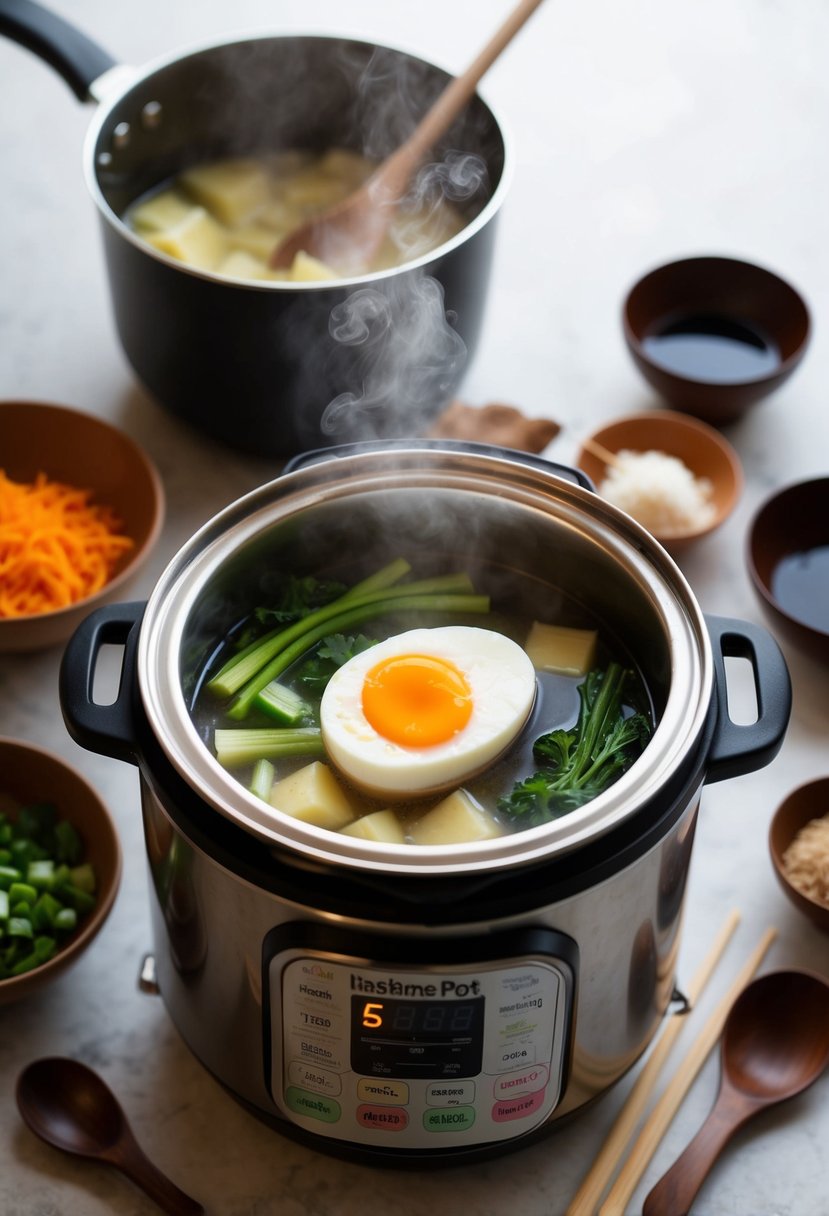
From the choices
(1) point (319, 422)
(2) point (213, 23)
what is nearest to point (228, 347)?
(1) point (319, 422)

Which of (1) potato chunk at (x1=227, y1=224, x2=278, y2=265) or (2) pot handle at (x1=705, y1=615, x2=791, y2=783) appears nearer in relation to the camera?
(2) pot handle at (x1=705, y1=615, x2=791, y2=783)

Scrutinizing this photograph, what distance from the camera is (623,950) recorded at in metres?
1.52

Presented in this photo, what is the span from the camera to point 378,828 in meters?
1.62

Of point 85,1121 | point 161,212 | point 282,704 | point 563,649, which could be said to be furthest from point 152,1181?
point 161,212

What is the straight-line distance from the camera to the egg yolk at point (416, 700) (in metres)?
1.70

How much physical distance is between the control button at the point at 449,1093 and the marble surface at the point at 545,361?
0.31 meters

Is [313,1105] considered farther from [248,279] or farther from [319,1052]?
[248,279]

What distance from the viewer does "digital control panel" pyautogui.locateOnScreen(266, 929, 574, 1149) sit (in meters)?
1.40

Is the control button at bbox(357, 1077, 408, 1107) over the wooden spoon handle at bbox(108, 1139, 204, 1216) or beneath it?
over

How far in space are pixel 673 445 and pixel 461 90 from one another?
0.81 m

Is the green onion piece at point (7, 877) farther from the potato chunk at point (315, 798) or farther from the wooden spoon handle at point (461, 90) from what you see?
the wooden spoon handle at point (461, 90)

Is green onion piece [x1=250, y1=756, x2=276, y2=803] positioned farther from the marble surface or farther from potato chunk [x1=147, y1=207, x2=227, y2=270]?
potato chunk [x1=147, y1=207, x2=227, y2=270]

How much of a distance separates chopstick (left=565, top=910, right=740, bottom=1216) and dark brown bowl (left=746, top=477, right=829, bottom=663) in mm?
657

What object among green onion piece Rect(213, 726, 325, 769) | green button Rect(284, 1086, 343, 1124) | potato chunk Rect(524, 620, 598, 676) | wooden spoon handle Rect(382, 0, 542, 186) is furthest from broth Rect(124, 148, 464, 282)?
green button Rect(284, 1086, 343, 1124)
